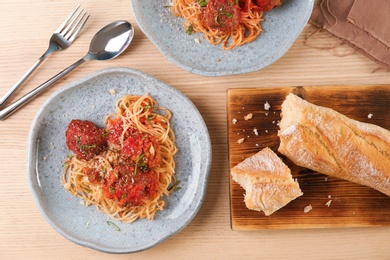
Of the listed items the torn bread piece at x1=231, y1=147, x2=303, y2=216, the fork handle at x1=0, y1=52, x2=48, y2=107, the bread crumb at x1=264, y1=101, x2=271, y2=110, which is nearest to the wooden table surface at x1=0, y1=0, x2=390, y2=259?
the fork handle at x1=0, y1=52, x2=48, y2=107

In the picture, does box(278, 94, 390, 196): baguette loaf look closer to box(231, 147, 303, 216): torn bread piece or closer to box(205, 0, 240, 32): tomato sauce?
box(231, 147, 303, 216): torn bread piece

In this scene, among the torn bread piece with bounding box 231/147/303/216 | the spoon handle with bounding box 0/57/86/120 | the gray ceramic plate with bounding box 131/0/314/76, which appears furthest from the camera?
the spoon handle with bounding box 0/57/86/120

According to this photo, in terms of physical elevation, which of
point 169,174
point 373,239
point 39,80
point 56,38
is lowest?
point 373,239

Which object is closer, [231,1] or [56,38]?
[231,1]

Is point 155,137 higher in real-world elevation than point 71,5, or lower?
lower

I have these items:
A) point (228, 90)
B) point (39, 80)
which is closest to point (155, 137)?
point (228, 90)

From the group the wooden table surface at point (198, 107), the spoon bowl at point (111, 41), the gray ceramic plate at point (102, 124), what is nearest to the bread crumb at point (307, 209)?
the wooden table surface at point (198, 107)

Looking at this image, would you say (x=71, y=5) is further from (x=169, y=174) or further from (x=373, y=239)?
(x=373, y=239)
